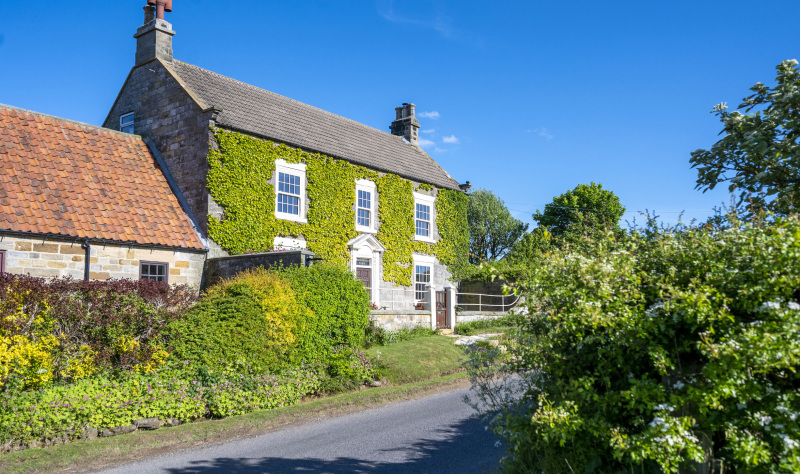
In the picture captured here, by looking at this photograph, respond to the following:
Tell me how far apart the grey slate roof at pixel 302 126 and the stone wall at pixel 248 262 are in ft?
15.5

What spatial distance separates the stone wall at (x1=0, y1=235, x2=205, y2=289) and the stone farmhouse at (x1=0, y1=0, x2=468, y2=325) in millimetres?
29

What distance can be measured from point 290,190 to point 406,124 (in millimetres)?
12815

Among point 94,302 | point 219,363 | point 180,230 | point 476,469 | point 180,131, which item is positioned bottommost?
point 476,469

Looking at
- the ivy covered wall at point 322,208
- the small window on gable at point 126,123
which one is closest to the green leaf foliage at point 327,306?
the ivy covered wall at point 322,208

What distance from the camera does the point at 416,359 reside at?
15.8 meters

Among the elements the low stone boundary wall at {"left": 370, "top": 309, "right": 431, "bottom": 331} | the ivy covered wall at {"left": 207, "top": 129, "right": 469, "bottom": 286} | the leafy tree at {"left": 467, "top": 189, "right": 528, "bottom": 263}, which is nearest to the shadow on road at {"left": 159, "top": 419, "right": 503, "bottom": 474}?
the low stone boundary wall at {"left": 370, "top": 309, "right": 431, "bottom": 331}

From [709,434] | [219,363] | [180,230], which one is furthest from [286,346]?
[709,434]

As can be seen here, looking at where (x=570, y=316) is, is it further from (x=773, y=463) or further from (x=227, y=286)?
(x=227, y=286)

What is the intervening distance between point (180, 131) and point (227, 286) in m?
9.92

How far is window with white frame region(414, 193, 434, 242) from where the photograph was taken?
89.3ft

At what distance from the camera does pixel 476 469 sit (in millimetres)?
7297

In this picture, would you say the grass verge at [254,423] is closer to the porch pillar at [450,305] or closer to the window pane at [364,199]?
the porch pillar at [450,305]

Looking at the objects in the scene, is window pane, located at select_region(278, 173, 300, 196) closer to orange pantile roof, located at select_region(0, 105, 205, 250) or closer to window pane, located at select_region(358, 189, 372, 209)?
window pane, located at select_region(358, 189, 372, 209)

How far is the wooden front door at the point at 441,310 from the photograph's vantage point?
77.5 feet
